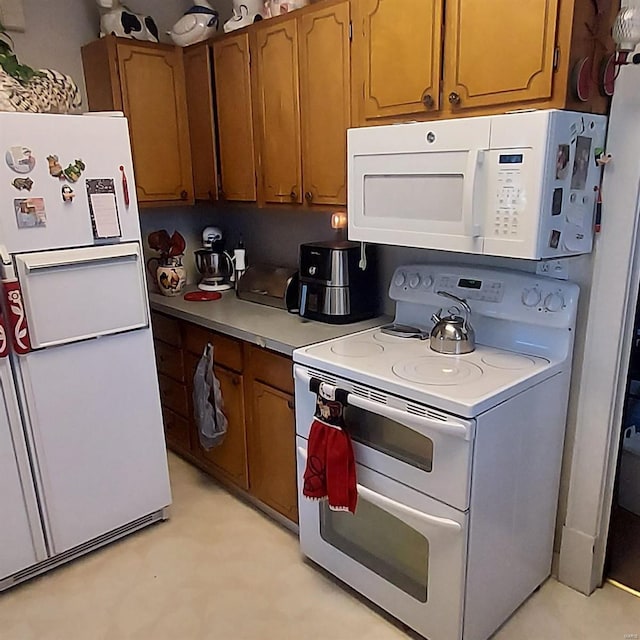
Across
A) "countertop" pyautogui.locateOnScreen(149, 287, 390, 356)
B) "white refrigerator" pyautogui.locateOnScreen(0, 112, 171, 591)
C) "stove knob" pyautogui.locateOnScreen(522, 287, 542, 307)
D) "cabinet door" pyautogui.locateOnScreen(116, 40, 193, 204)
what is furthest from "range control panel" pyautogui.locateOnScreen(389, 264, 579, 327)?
"cabinet door" pyautogui.locateOnScreen(116, 40, 193, 204)

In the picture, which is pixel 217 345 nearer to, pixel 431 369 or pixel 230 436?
pixel 230 436

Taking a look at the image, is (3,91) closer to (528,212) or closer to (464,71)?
(464,71)

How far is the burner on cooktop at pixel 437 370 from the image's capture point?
170 cm

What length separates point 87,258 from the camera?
2047 millimetres

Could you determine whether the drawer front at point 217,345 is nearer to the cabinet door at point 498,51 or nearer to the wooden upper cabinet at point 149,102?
the wooden upper cabinet at point 149,102

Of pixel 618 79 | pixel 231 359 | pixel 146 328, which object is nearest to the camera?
pixel 618 79

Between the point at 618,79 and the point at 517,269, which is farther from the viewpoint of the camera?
the point at 517,269

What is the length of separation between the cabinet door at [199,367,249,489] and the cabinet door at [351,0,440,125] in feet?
3.96

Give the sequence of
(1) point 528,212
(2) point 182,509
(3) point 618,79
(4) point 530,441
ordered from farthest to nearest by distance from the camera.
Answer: (2) point 182,509, (4) point 530,441, (3) point 618,79, (1) point 528,212

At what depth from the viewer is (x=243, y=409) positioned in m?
2.46

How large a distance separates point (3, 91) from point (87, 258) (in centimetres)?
61

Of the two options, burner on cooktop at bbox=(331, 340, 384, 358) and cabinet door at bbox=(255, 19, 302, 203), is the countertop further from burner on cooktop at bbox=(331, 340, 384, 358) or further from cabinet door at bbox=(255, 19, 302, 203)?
cabinet door at bbox=(255, 19, 302, 203)

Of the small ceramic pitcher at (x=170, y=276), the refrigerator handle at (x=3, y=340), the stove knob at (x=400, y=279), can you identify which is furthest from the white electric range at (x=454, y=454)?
the small ceramic pitcher at (x=170, y=276)

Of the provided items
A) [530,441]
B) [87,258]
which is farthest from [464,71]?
[87,258]
